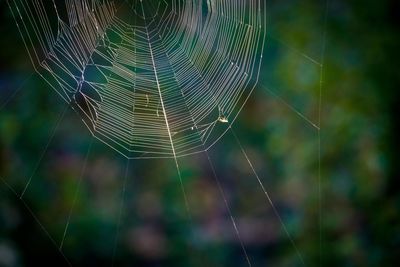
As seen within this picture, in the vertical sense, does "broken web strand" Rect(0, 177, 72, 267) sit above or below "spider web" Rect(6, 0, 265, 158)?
below

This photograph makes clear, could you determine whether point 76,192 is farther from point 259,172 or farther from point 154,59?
point 259,172

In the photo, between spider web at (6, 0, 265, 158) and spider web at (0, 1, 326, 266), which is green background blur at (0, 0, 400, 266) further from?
spider web at (6, 0, 265, 158)

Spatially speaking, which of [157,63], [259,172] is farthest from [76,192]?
[259,172]

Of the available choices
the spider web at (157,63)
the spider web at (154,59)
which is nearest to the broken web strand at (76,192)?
the spider web at (157,63)

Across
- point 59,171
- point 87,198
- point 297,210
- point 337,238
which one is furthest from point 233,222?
point 59,171

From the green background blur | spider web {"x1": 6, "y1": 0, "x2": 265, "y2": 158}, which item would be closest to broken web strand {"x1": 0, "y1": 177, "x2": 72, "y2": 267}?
the green background blur

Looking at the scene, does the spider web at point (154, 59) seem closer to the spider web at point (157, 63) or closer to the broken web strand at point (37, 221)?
the spider web at point (157, 63)

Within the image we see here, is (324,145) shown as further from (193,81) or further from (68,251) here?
(68,251)
